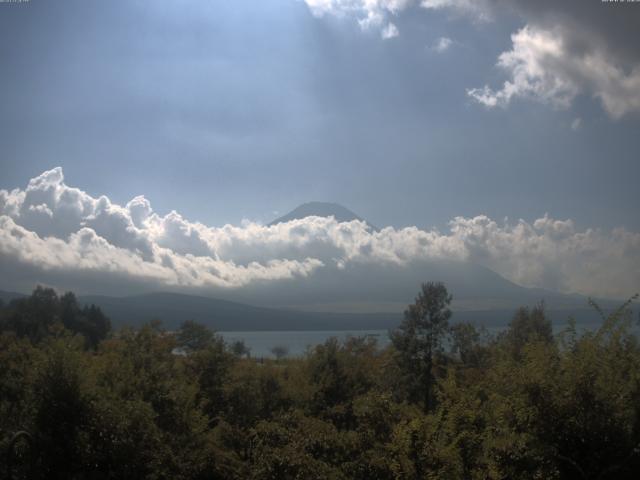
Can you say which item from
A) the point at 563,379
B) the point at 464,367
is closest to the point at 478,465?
the point at 563,379

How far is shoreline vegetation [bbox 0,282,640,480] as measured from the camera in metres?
9.52

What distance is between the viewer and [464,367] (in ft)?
122

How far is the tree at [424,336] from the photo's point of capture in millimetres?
35469

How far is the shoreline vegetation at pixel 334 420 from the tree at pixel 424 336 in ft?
27.0

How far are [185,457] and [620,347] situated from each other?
11788mm

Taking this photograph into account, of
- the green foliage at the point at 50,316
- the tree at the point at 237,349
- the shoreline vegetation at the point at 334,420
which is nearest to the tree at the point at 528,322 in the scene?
the tree at the point at 237,349

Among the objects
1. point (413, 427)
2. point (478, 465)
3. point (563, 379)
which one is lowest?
point (478, 465)

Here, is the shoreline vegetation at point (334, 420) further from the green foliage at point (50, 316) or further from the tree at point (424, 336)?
the green foliage at point (50, 316)

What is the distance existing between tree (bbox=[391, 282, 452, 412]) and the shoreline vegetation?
8238 mm

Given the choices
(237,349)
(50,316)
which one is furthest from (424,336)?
(50,316)

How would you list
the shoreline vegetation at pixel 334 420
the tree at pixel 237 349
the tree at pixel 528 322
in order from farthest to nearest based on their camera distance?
the tree at pixel 528 322 < the tree at pixel 237 349 < the shoreline vegetation at pixel 334 420

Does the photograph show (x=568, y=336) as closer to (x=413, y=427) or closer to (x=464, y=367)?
(x=413, y=427)

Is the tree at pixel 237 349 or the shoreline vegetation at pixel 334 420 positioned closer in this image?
the shoreline vegetation at pixel 334 420

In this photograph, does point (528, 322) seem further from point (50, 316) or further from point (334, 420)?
point (50, 316)
